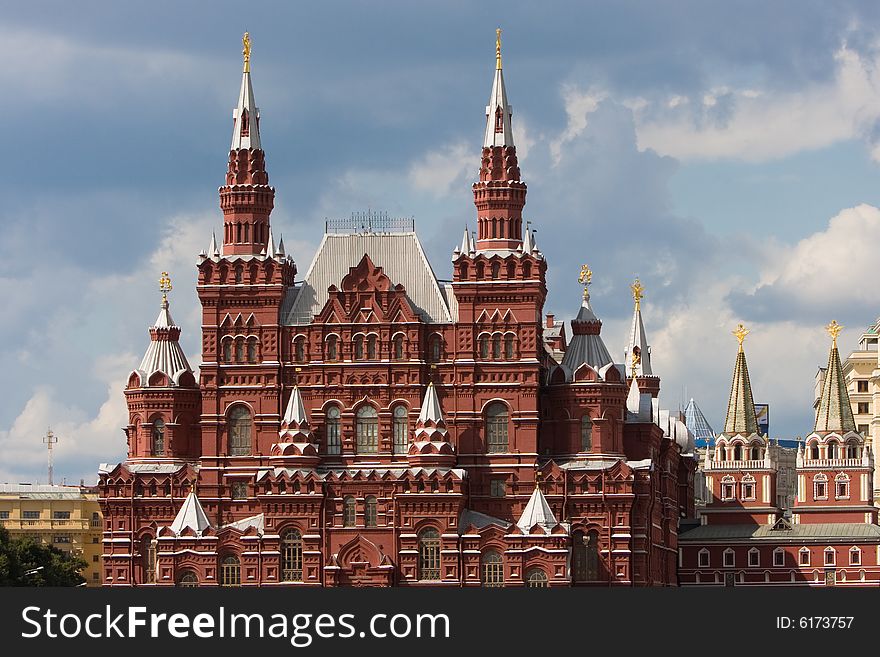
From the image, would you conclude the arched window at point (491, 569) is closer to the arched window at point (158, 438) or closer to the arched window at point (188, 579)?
the arched window at point (188, 579)

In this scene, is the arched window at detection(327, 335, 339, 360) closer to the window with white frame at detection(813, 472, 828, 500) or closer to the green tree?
the green tree

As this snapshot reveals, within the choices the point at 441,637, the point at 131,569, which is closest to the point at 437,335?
the point at 131,569

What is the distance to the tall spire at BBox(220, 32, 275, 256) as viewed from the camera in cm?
14675

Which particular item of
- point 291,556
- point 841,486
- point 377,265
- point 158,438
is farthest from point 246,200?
point 841,486

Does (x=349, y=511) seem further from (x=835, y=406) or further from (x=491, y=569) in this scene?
(x=835, y=406)

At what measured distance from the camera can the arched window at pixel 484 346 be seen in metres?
143

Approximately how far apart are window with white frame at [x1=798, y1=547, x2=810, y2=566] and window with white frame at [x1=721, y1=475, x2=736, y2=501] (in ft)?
34.0

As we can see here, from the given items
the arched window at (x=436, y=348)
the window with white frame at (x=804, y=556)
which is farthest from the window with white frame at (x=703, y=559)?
the arched window at (x=436, y=348)

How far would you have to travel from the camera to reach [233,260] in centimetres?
14588

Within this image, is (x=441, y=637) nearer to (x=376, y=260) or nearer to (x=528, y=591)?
(x=528, y=591)

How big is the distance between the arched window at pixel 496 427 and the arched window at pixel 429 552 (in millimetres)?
6861

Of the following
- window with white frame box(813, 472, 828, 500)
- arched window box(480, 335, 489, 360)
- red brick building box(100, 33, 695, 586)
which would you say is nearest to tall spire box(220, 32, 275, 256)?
red brick building box(100, 33, 695, 586)

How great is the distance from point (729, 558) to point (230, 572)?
45.5 meters

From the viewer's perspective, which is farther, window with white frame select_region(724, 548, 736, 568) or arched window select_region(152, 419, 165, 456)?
window with white frame select_region(724, 548, 736, 568)
